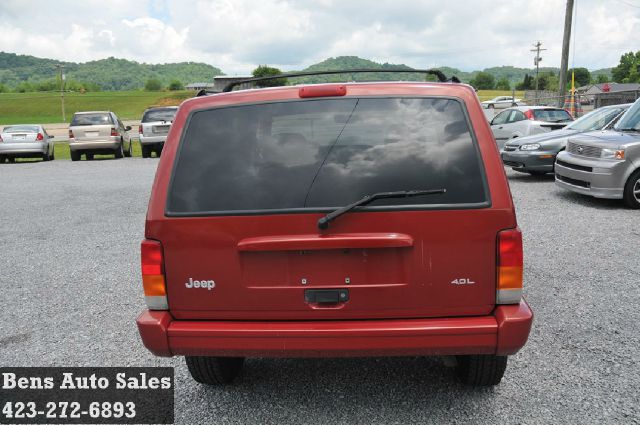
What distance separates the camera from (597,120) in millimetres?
12477

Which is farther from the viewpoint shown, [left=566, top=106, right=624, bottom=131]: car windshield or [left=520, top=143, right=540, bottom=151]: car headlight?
[left=520, top=143, right=540, bottom=151]: car headlight

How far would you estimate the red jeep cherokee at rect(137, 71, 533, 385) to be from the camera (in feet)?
8.96

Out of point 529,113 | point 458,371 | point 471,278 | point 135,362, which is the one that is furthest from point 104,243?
point 529,113

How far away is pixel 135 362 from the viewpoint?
12.9 ft

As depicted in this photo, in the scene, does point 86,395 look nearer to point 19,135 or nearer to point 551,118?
point 551,118

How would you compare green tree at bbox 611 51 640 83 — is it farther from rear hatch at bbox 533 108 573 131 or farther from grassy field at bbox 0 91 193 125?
rear hatch at bbox 533 108 573 131

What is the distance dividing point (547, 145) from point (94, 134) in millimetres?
15805

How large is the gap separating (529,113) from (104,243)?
11.5m

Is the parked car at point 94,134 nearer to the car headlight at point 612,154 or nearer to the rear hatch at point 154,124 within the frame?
the rear hatch at point 154,124

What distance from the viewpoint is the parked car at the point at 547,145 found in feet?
40.5

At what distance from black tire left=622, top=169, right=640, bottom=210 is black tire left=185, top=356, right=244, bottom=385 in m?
7.83

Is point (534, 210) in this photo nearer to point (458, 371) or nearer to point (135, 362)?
point (458, 371)

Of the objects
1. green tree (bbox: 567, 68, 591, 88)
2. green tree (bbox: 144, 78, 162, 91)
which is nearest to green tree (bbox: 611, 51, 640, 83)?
green tree (bbox: 567, 68, 591, 88)

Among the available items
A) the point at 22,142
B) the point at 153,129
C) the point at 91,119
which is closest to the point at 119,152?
the point at 91,119
